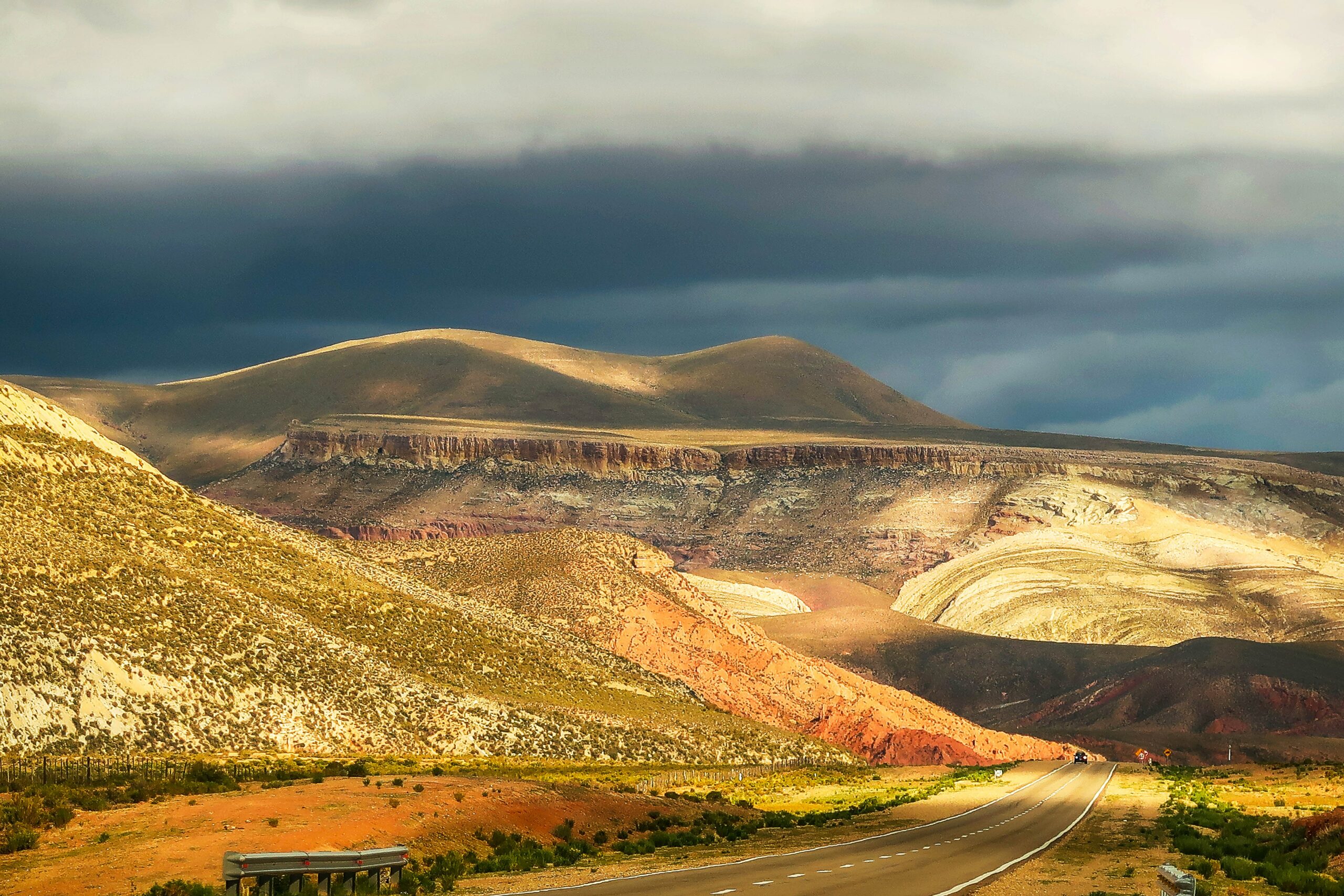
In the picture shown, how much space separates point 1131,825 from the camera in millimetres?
43375

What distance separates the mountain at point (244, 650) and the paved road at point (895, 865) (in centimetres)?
2754

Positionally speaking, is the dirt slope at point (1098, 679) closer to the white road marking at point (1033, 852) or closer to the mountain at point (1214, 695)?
the mountain at point (1214, 695)

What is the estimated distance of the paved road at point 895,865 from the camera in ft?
82.8

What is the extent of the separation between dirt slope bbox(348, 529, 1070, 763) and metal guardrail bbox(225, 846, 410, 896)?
65607 mm

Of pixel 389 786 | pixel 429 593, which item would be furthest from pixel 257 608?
pixel 389 786

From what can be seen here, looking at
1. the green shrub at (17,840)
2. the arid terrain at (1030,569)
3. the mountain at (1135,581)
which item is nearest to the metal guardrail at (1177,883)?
the green shrub at (17,840)

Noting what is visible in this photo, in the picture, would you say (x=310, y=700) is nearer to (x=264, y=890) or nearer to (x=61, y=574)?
(x=61, y=574)

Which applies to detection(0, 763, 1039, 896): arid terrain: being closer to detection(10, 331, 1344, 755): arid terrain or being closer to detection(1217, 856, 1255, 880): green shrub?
detection(1217, 856, 1255, 880): green shrub

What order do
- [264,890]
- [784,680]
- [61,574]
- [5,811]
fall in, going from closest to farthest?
1. [264,890]
2. [5,811]
3. [61,574]
4. [784,680]

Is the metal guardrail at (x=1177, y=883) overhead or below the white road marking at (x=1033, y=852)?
overhead

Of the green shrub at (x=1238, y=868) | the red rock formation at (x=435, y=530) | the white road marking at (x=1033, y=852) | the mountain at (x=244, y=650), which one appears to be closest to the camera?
the white road marking at (x=1033, y=852)

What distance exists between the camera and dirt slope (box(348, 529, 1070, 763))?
93.8 m

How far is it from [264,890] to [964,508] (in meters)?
162

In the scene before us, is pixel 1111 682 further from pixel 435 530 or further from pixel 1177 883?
pixel 1177 883
